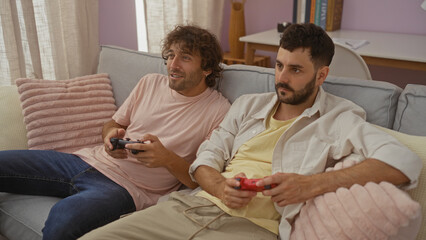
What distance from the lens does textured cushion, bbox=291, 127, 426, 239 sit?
1050 millimetres

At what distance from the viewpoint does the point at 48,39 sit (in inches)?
89.0

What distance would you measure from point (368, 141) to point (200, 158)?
595 mm

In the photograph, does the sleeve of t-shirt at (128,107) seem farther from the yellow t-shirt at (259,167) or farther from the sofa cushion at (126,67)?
the yellow t-shirt at (259,167)

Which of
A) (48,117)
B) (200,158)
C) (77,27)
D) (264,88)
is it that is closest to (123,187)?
(200,158)

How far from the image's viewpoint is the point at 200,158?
5.03ft

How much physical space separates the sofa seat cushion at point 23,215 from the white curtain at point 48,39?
0.77 metres

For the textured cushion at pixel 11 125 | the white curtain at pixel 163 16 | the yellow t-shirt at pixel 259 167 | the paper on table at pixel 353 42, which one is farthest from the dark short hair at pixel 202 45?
the paper on table at pixel 353 42

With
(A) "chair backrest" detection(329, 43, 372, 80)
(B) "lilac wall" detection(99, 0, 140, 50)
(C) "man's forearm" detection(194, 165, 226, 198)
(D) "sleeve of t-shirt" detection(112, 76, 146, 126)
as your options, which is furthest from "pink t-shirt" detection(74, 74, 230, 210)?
(B) "lilac wall" detection(99, 0, 140, 50)

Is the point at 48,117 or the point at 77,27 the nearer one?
the point at 48,117

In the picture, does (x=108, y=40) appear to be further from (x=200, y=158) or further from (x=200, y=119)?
(x=200, y=158)

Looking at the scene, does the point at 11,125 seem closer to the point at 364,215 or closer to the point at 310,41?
the point at 310,41

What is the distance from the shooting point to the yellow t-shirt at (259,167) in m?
1.35

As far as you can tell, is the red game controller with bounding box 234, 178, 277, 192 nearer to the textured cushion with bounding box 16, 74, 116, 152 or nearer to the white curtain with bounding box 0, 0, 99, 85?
the textured cushion with bounding box 16, 74, 116, 152

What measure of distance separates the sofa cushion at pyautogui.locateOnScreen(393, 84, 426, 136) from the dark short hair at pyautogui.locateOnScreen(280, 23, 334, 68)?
1.06 ft
